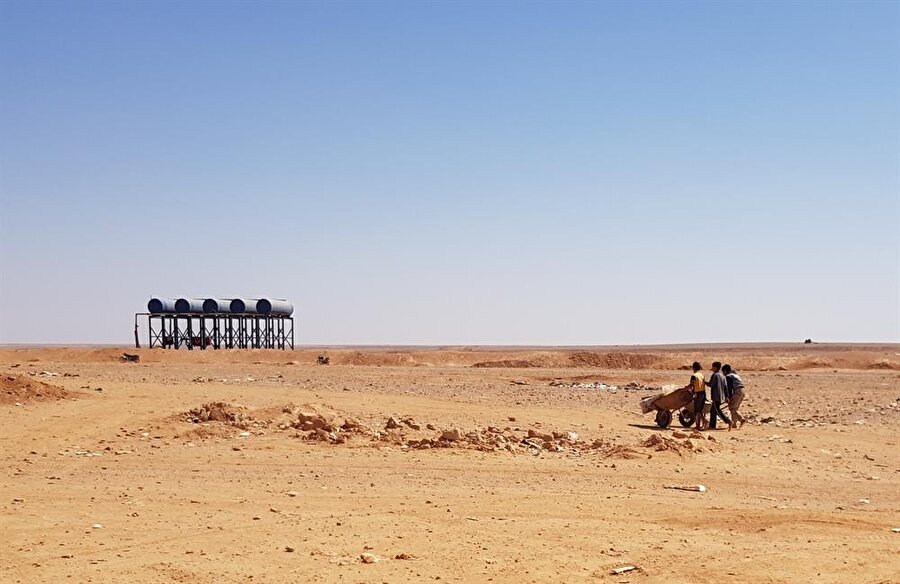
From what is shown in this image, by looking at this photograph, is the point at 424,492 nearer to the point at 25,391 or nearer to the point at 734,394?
the point at 734,394

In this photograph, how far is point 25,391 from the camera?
2258 centimetres

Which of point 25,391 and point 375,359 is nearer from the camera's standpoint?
point 25,391

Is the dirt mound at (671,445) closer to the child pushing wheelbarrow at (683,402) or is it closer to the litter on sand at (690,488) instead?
the litter on sand at (690,488)

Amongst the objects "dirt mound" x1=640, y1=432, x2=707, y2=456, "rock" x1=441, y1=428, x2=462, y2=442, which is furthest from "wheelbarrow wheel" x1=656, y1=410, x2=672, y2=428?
"rock" x1=441, y1=428, x2=462, y2=442

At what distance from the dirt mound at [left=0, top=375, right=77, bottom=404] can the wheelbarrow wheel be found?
47.8ft

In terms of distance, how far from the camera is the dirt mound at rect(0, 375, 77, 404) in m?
22.0

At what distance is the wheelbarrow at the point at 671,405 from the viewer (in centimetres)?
2155

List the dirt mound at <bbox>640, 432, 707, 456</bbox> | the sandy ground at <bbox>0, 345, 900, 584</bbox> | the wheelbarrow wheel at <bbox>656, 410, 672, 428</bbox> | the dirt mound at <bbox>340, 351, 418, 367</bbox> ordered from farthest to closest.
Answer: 1. the dirt mound at <bbox>340, 351, 418, 367</bbox>
2. the wheelbarrow wheel at <bbox>656, 410, 672, 428</bbox>
3. the dirt mound at <bbox>640, 432, 707, 456</bbox>
4. the sandy ground at <bbox>0, 345, 900, 584</bbox>

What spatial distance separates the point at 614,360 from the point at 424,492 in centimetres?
4558

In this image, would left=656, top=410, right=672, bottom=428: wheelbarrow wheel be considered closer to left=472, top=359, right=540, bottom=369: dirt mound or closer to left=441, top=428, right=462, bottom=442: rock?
left=441, top=428, right=462, bottom=442: rock

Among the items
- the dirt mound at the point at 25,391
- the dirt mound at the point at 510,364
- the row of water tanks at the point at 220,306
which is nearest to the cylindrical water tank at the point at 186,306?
the row of water tanks at the point at 220,306

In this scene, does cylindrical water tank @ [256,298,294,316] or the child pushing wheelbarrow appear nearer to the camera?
the child pushing wheelbarrow

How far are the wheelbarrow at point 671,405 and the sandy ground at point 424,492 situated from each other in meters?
0.38

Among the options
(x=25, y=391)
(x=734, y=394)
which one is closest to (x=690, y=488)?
(x=734, y=394)
